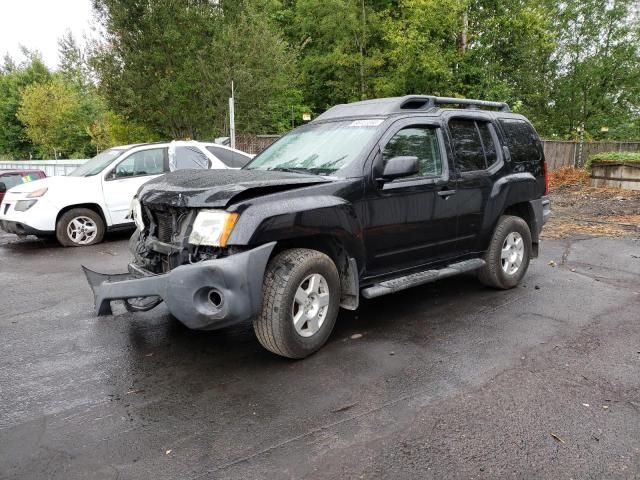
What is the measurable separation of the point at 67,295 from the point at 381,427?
4313 mm

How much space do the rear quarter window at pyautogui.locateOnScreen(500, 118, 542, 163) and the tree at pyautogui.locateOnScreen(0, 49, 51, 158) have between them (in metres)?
49.3

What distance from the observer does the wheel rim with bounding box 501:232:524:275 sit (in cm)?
573

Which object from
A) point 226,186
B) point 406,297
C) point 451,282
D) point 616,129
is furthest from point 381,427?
point 616,129

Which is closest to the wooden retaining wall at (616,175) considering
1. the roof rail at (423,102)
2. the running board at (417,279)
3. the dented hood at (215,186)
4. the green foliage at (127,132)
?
the roof rail at (423,102)

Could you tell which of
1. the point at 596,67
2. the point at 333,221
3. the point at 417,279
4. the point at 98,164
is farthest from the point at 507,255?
the point at 596,67

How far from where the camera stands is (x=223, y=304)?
3.38 metres

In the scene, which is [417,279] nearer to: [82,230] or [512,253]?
[512,253]

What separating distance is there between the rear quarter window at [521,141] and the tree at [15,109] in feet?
162

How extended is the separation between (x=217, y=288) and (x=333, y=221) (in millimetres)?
1063

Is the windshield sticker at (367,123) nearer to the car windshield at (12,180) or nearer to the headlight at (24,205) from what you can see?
the headlight at (24,205)

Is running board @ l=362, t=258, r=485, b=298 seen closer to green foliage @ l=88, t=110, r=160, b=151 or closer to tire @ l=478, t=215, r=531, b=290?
tire @ l=478, t=215, r=531, b=290

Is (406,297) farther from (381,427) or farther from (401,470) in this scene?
(401,470)

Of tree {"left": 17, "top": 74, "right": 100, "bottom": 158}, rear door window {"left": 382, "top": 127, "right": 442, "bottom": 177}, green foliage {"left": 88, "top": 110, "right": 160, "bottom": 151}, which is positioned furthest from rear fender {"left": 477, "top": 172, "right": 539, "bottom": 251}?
tree {"left": 17, "top": 74, "right": 100, "bottom": 158}

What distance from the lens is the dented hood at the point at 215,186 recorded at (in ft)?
11.7
